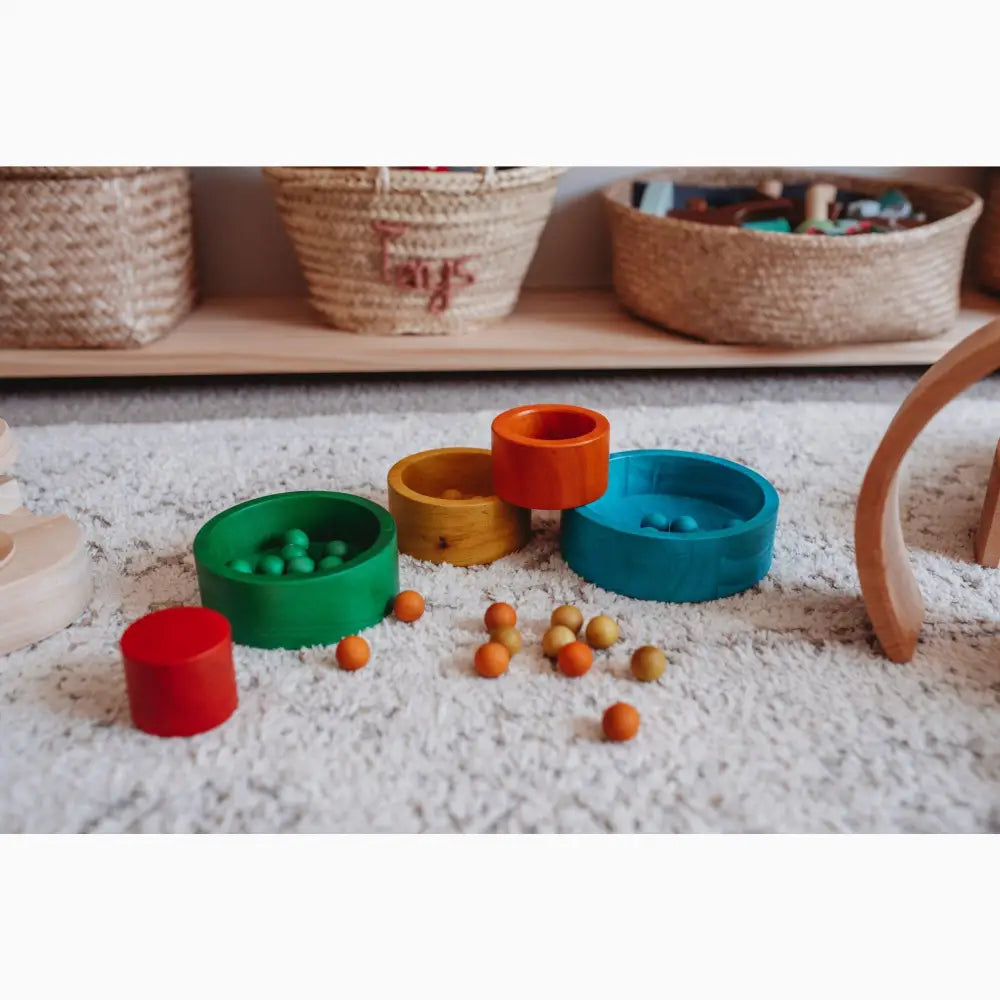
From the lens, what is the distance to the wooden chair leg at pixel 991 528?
3.85 ft

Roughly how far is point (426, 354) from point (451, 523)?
607 mm

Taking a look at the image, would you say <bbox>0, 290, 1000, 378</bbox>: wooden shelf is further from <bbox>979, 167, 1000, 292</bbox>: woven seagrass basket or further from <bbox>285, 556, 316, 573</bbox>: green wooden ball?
<bbox>285, 556, 316, 573</bbox>: green wooden ball

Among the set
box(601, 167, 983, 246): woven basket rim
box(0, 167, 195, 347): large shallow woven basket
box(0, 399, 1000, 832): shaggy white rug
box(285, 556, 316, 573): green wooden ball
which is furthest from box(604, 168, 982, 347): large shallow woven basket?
box(285, 556, 316, 573): green wooden ball

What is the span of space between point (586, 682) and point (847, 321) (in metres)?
0.96

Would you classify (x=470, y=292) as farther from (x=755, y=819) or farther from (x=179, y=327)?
(x=755, y=819)

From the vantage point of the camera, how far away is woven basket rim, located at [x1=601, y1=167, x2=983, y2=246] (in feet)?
5.22

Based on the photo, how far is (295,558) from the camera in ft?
3.61

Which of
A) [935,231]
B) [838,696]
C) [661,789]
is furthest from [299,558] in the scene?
[935,231]

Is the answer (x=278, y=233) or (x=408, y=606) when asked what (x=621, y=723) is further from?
(x=278, y=233)

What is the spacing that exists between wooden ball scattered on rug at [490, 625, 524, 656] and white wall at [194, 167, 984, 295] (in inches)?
46.7

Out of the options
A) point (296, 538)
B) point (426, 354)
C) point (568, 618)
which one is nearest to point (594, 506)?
point (568, 618)

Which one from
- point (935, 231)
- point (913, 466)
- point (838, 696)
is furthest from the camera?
point (935, 231)

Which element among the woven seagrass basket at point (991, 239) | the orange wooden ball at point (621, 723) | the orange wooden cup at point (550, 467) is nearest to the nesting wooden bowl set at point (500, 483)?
the orange wooden cup at point (550, 467)

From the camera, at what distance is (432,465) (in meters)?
1.28
